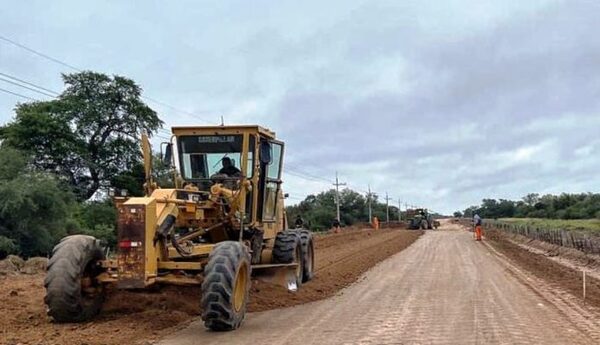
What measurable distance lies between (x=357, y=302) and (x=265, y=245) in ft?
7.72

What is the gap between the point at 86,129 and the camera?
53.3 m

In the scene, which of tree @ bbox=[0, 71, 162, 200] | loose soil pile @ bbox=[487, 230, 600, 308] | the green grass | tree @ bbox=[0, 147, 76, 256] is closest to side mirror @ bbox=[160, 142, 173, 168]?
loose soil pile @ bbox=[487, 230, 600, 308]

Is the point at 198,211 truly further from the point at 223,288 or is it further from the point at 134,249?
the point at 223,288

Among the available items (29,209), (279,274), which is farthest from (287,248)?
(29,209)

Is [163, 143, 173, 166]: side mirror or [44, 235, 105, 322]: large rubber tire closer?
[44, 235, 105, 322]: large rubber tire

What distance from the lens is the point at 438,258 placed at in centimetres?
2766

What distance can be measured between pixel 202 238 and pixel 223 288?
2984 mm

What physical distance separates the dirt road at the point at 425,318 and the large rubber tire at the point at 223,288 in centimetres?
21

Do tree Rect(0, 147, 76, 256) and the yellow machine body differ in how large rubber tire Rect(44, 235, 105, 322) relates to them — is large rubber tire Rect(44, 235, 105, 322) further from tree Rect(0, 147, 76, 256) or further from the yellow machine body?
tree Rect(0, 147, 76, 256)

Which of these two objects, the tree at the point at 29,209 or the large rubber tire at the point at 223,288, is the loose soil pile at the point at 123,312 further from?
the tree at the point at 29,209

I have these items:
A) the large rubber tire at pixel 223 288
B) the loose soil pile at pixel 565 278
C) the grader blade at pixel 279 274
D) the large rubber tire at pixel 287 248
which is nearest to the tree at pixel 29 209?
the large rubber tire at pixel 287 248

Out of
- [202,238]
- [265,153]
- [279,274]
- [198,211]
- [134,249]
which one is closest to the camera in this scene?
[134,249]

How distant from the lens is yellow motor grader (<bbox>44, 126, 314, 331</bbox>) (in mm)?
9711

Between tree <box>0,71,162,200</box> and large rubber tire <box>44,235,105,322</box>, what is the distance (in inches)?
1615
